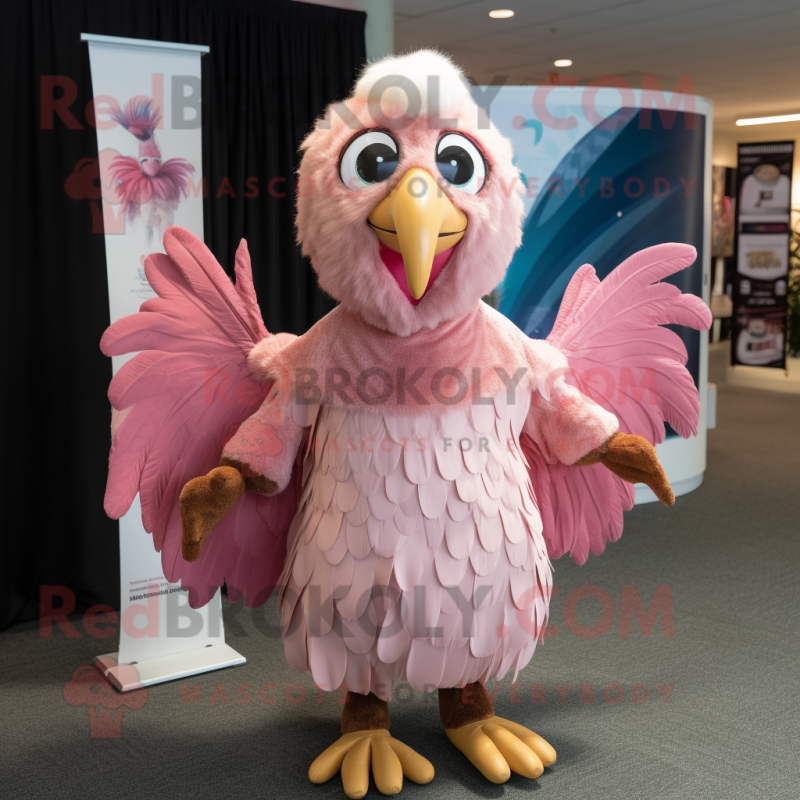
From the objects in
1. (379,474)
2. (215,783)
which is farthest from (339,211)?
(215,783)

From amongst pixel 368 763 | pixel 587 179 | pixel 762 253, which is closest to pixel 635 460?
pixel 368 763

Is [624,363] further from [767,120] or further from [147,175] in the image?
[767,120]

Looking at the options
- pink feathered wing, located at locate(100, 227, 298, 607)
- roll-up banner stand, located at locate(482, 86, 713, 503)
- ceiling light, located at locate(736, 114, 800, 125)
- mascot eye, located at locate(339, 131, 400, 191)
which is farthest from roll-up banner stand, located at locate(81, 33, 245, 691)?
ceiling light, located at locate(736, 114, 800, 125)

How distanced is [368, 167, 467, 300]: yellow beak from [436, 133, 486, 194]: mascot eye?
47 millimetres

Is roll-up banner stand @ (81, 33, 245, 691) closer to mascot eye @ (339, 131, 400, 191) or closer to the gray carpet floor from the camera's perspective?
the gray carpet floor

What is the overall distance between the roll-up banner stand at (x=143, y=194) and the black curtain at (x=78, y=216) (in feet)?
1.68

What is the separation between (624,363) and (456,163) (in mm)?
618

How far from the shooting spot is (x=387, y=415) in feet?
5.24

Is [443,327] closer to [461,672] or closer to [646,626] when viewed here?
[461,672]

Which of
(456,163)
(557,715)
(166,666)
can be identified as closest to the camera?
(456,163)

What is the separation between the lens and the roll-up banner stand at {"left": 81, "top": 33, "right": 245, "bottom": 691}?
2246 millimetres

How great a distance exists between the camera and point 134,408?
1673 millimetres

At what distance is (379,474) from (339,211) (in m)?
0.48

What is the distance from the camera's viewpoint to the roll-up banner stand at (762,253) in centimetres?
770
